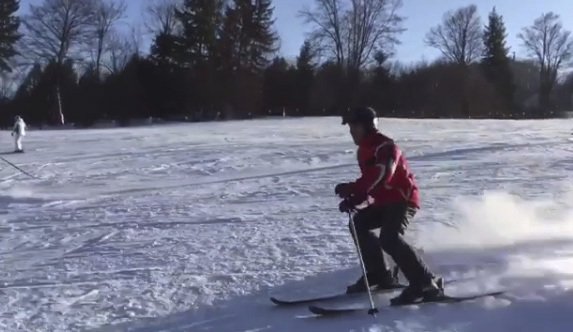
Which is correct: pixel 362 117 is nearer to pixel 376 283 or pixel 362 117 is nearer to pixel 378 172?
pixel 378 172

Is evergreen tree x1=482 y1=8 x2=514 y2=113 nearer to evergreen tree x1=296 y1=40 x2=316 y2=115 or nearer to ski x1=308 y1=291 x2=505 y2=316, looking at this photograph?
evergreen tree x1=296 y1=40 x2=316 y2=115

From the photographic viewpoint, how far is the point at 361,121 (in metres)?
5.74

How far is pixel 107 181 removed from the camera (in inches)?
715

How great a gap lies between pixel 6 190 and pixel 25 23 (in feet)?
173

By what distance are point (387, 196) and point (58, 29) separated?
61.6 metres

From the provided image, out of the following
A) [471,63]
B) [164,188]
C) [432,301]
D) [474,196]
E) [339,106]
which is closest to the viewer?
[432,301]

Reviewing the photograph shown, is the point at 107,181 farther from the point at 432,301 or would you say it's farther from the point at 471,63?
the point at 471,63

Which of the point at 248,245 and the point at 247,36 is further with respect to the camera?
the point at 247,36

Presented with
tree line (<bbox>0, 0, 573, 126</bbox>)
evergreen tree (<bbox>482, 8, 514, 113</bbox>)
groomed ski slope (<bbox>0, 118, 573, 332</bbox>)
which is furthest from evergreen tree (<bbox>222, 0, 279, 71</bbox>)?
groomed ski slope (<bbox>0, 118, 573, 332</bbox>)

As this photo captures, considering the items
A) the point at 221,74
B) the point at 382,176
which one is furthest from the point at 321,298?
the point at 221,74

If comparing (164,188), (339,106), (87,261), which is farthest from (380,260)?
A: (339,106)

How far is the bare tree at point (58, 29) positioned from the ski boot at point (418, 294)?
5967 centimetres

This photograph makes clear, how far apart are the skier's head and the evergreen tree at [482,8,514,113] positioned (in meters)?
63.7

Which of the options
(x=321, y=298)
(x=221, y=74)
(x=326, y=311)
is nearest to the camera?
(x=326, y=311)
